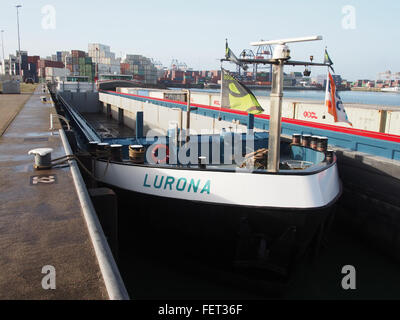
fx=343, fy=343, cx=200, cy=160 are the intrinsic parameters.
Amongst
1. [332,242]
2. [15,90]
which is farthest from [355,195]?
[15,90]

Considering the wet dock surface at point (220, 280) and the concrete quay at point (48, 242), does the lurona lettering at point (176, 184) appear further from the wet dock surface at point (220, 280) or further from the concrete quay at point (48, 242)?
the concrete quay at point (48, 242)

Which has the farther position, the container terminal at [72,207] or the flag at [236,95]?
the flag at [236,95]

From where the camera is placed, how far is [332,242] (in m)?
11.4

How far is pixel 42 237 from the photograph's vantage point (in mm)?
4973

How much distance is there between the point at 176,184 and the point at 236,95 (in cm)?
244

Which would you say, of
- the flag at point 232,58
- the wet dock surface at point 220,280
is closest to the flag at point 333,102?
the flag at point 232,58

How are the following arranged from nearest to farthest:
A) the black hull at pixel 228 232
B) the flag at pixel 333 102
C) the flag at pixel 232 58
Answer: the flag at pixel 232 58 < the black hull at pixel 228 232 < the flag at pixel 333 102

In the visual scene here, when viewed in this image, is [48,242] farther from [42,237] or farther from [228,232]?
[228,232]

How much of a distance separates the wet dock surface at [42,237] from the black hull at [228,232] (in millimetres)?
2279

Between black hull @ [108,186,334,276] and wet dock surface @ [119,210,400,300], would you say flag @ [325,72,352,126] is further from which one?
wet dock surface @ [119,210,400,300]

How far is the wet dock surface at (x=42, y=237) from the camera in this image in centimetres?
380

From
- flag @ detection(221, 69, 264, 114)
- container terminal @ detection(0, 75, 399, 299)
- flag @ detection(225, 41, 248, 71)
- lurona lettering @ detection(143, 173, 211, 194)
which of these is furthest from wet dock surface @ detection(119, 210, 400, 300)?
flag @ detection(225, 41, 248, 71)

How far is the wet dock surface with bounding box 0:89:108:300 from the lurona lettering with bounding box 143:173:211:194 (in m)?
1.81

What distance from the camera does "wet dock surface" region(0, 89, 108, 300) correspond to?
380 cm
